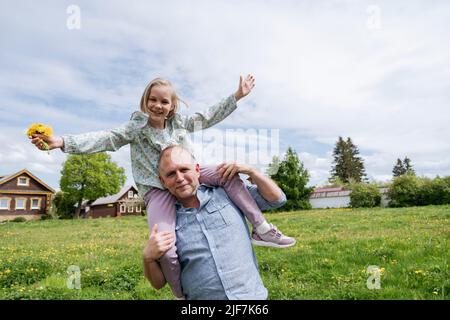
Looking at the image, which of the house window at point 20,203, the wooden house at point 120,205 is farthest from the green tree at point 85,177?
the wooden house at point 120,205

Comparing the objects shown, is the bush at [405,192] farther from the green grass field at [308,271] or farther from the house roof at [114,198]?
the house roof at [114,198]

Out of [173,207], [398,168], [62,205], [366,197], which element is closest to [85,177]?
[62,205]

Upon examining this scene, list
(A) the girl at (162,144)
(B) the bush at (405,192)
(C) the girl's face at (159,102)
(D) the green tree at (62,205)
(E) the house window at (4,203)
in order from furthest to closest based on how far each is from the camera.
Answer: (D) the green tree at (62,205), (E) the house window at (4,203), (B) the bush at (405,192), (C) the girl's face at (159,102), (A) the girl at (162,144)

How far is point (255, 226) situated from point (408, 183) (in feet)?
131

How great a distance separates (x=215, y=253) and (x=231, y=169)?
547mm

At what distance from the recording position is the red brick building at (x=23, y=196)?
5306 cm

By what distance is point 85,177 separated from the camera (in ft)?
178

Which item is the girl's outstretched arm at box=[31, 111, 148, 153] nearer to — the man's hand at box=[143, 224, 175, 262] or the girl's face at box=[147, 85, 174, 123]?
the girl's face at box=[147, 85, 174, 123]

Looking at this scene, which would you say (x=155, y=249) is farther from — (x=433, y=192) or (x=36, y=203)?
(x=36, y=203)

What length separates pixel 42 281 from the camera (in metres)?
8.04

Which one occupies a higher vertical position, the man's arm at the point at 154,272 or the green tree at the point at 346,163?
the green tree at the point at 346,163

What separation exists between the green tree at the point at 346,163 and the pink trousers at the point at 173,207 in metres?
81.5

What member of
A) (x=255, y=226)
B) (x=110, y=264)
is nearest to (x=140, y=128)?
(x=255, y=226)
